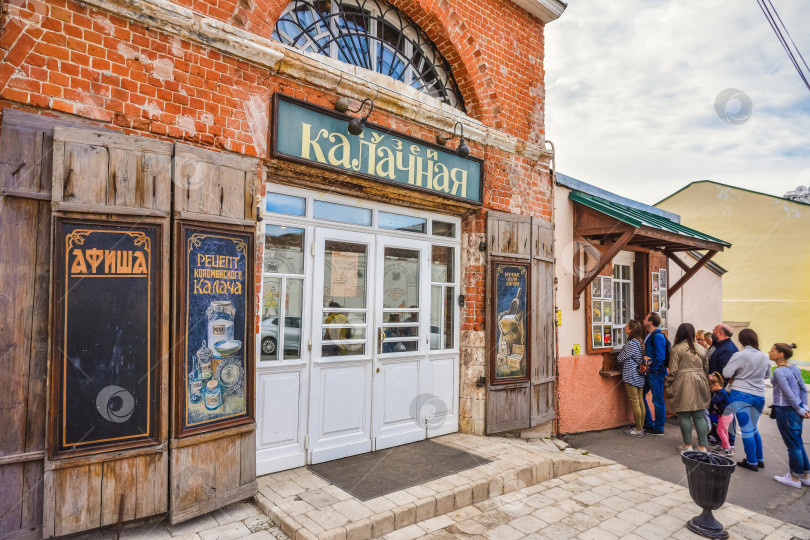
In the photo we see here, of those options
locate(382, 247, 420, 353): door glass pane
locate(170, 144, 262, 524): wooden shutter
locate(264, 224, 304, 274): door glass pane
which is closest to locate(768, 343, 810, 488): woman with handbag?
locate(382, 247, 420, 353): door glass pane

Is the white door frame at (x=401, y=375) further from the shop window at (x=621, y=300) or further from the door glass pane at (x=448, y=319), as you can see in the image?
the shop window at (x=621, y=300)

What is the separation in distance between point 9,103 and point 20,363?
Result: 1648 mm

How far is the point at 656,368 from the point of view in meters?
7.27

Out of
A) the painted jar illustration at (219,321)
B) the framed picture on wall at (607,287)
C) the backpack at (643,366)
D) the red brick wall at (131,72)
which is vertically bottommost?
the backpack at (643,366)

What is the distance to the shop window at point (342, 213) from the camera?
4648mm

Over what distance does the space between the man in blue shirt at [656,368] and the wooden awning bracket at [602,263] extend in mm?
1335

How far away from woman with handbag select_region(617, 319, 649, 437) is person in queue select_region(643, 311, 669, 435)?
0.50ft

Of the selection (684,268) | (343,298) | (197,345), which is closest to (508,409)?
(343,298)

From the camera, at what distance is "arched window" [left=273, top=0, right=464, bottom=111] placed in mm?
4637

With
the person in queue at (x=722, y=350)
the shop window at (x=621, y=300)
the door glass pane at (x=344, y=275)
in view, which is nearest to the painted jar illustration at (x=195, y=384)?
the door glass pane at (x=344, y=275)

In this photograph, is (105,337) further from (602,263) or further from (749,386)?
(749,386)

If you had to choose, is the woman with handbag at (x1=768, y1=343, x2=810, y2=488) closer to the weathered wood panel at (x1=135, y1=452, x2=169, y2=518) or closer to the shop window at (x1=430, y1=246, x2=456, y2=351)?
the shop window at (x1=430, y1=246, x2=456, y2=351)

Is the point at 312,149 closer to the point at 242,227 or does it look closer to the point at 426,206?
the point at 242,227

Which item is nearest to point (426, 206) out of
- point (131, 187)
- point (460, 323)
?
point (460, 323)
